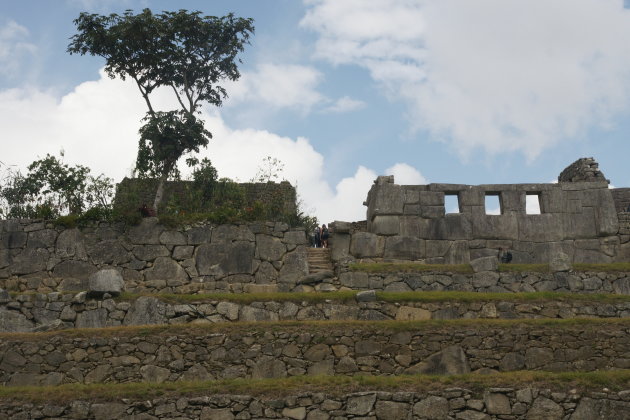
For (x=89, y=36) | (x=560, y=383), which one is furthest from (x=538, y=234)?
(x=89, y=36)

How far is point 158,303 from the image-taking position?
15680 millimetres

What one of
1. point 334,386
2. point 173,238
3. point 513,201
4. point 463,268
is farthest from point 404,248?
point 334,386

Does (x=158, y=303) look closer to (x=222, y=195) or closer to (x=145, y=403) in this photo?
(x=145, y=403)

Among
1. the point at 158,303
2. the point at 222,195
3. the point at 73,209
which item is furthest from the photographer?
the point at 222,195

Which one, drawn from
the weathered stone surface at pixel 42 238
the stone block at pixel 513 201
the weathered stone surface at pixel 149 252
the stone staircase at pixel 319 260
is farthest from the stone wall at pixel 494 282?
the weathered stone surface at pixel 42 238

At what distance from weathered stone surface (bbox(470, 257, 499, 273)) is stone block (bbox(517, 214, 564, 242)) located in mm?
3463

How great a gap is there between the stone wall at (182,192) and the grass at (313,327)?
9552mm

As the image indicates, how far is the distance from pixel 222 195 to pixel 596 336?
14000mm

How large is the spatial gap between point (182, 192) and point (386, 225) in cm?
730

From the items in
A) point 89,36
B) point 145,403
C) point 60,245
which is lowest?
point 145,403

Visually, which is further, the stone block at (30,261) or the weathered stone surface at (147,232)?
the weathered stone surface at (147,232)

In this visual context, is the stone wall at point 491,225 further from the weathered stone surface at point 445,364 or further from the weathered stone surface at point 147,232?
the weathered stone surface at point 445,364

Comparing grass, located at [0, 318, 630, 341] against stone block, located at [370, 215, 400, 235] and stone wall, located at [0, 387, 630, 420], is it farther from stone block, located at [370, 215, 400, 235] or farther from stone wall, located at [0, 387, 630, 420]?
stone block, located at [370, 215, 400, 235]

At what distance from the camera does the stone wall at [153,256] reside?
773 inches
